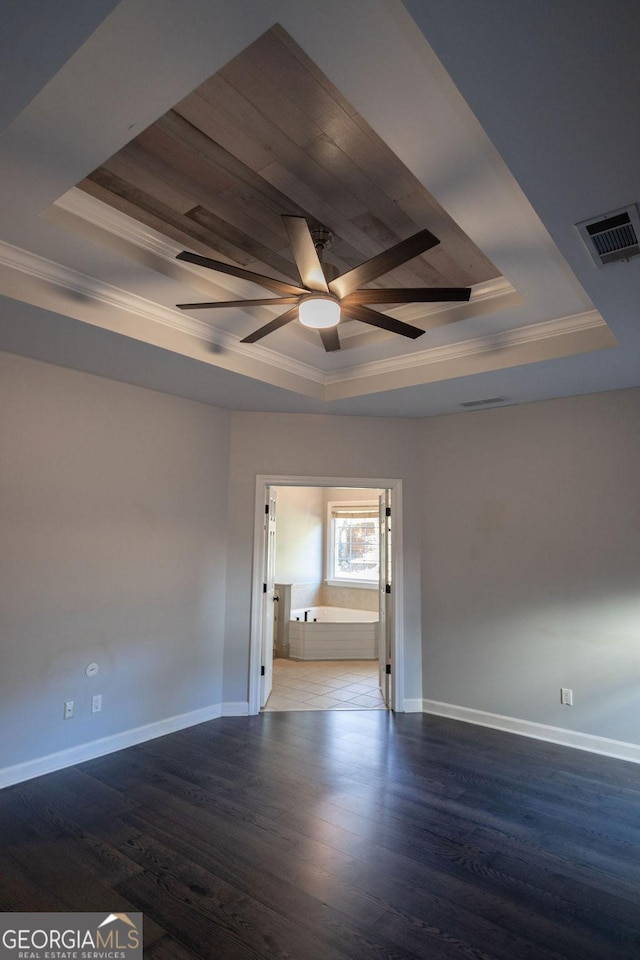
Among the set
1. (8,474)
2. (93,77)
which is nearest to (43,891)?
(8,474)

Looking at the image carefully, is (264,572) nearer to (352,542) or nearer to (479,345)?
(479,345)

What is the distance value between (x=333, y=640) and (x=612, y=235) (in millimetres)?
5847

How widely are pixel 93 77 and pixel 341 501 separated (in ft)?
23.6

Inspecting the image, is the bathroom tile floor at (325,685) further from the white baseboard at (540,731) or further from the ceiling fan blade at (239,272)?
the ceiling fan blade at (239,272)

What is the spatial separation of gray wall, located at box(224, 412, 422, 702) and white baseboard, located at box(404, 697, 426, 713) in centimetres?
8

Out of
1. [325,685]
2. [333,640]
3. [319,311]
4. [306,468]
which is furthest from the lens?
[333,640]

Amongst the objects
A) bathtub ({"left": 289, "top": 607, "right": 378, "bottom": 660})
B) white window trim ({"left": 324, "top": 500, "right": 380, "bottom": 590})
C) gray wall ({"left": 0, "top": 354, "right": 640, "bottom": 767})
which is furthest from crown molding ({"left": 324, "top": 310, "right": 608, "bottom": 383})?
white window trim ({"left": 324, "top": 500, "right": 380, "bottom": 590})

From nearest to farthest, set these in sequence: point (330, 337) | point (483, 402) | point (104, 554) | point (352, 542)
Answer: point (330, 337)
point (104, 554)
point (483, 402)
point (352, 542)

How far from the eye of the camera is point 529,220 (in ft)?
7.63

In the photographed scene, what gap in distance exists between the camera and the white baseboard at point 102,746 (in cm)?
323

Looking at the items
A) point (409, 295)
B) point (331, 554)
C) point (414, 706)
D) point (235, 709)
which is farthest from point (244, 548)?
point (331, 554)

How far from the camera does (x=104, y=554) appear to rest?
3.79m

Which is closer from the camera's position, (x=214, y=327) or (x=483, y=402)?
(x=214, y=327)

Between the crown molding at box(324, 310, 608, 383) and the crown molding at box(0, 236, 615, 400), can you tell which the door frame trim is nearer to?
the crown molding at box(0, 236, 615, 400)
